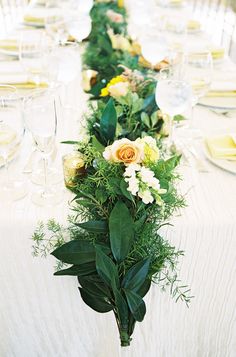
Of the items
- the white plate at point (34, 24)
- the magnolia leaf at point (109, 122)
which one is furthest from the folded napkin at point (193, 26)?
the magnolia leaf at point (109, 122)

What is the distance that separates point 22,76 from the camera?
1.29 meters

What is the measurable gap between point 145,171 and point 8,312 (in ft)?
1.55

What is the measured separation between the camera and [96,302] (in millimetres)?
780

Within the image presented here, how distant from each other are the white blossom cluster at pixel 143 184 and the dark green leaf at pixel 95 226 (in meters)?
0.09

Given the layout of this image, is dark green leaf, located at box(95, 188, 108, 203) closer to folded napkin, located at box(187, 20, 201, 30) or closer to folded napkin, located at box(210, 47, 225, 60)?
folded napkin, located at box(210, 47, 225, 60)

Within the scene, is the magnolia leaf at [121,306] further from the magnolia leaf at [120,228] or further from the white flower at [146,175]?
the white flower at [146,175]

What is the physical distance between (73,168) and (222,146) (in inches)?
15.5

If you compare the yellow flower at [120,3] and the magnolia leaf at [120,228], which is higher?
the yellow flower at [120,3]

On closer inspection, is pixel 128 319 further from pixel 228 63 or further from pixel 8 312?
pixel 228 63

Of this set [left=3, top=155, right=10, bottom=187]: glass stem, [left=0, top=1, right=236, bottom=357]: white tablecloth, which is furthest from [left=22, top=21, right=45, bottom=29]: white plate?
[left=3, top=155, right=10, bottom=187]: glass stem

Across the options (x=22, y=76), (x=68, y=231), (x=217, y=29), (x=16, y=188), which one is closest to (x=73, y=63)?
(x=22, y=76)

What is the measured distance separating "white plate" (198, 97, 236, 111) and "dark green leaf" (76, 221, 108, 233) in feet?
2.16

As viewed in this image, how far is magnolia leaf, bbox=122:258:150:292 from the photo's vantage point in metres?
0.72

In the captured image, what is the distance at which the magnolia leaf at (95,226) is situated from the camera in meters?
0.70
